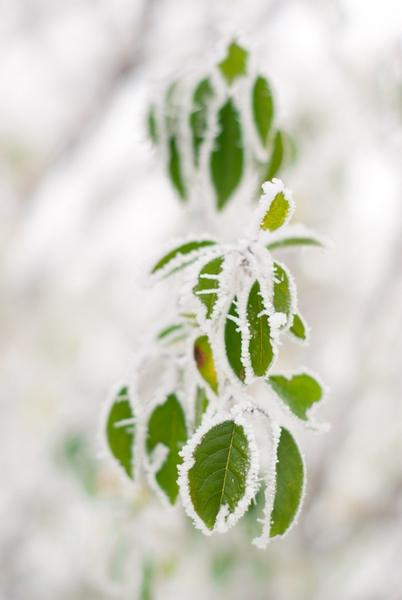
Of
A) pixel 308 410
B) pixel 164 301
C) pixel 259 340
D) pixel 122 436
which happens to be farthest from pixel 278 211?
pixel 164 301

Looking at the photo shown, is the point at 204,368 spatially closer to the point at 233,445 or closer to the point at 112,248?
the point at 233,445

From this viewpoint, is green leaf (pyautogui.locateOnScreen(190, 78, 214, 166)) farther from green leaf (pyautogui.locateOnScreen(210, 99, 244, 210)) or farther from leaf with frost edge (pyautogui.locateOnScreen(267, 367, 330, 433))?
leaf with frost edge (pyautogui.locateOnScreen(267, 367, 330, 433))

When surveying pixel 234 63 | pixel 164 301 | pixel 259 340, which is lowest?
pixel 259 340

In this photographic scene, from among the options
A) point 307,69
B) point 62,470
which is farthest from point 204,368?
point 307,69

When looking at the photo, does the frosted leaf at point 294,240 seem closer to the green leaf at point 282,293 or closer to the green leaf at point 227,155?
the green leaf at point 282,293

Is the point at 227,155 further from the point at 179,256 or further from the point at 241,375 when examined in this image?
the point at 241,375

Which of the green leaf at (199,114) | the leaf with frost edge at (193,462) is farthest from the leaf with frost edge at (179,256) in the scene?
the green leaf at (199,114)
